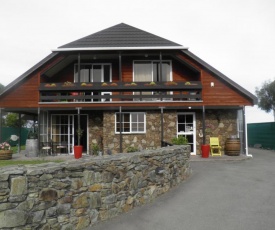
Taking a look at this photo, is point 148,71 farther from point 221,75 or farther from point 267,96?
point 267,96

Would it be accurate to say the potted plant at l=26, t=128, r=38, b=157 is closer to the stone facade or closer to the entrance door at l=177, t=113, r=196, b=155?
the stone facade

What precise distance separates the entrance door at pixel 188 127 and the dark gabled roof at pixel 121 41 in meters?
3.85

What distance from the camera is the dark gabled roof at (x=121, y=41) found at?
581 inches

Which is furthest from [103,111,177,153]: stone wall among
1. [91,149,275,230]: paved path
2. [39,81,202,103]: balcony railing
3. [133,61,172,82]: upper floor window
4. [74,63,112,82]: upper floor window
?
[91,149,275,230]: paved path

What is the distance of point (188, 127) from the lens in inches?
599

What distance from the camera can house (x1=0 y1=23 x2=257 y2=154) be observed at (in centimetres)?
1438

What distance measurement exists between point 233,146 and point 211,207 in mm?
8848

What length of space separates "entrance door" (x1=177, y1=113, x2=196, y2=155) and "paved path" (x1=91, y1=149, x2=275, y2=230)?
5689mm

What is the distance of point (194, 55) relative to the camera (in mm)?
14906

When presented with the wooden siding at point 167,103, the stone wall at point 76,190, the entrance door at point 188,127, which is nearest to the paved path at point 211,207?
the stone wall at point 76,190

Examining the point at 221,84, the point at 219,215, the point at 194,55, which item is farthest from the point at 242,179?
the point at 194,55

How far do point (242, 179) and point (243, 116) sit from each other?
21.6 ft

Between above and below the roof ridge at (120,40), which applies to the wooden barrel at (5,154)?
below

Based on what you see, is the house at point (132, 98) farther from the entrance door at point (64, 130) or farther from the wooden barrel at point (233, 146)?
the wooden barrel at point (233, 146)
